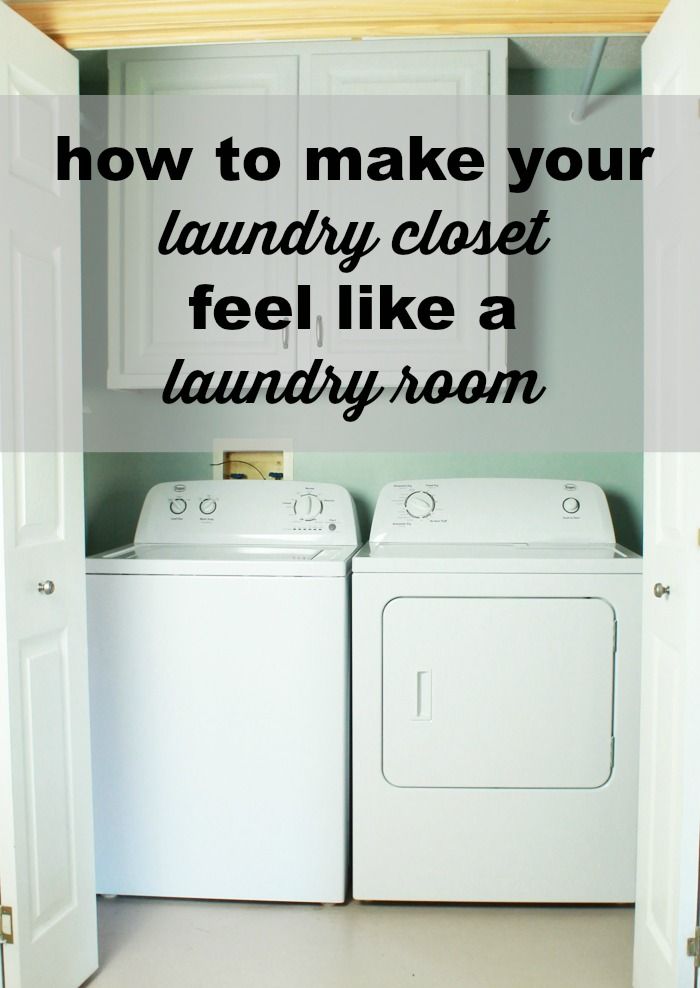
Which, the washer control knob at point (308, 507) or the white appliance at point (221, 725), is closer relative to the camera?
the white appliance at point (221, 725)

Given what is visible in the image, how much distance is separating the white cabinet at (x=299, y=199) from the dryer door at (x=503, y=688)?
705 millimetres

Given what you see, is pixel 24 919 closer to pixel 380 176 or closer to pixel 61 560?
pixel 61 560

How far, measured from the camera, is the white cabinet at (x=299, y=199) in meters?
2.44

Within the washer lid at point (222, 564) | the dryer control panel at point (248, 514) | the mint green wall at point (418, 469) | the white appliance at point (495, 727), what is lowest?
the white appliance at point (495, 727)

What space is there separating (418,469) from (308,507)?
0.37m

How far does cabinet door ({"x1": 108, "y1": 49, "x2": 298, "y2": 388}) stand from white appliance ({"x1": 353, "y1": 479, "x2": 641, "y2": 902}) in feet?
2.60

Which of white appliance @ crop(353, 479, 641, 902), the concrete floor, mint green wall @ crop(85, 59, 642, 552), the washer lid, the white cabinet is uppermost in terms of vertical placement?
the white cabinet

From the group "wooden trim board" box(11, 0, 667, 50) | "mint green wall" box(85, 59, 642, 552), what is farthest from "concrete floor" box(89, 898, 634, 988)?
"wooden trim board" box(11, 0, 667, 50)

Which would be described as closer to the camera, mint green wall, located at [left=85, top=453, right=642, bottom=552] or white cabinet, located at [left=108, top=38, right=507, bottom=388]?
white cabinet, located at [left=108, top=38, right=507, bottom=388]

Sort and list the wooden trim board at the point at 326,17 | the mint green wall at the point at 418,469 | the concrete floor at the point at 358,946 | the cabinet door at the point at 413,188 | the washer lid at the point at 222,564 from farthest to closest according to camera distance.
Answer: the mint green wall at the point at 418,469
the cabinet door at the point at 413,188
the washer lid at the point at 222,564
the concrete floor at the point at 358,946
the wooden trim board at the point at 326,17

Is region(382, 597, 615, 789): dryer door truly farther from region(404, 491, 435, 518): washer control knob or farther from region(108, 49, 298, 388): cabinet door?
region(108, 49, 298, 388): cabinet door

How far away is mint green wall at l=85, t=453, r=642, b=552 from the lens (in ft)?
9.12

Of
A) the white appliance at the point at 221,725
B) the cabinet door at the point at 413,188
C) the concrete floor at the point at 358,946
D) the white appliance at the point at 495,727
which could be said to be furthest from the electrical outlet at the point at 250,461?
the concrete floor at the point at 358,946

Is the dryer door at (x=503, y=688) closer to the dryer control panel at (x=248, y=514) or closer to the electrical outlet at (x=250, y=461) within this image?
the dryer control panel at (x=248, y=514)
